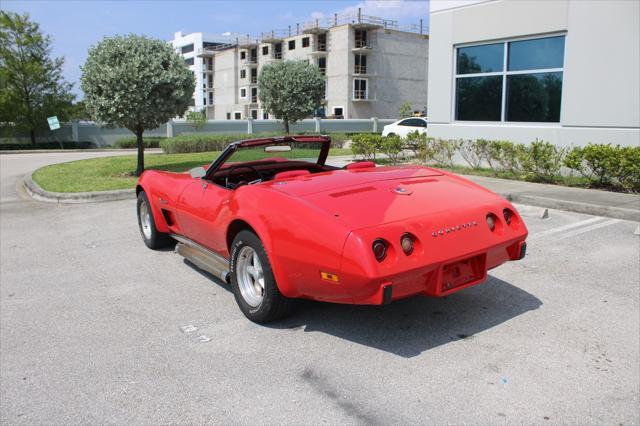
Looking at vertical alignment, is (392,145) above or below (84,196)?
above

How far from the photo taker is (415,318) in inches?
172

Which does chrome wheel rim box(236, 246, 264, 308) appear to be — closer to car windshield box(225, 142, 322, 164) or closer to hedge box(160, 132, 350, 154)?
car windshield box(225, 142, 322, 164)

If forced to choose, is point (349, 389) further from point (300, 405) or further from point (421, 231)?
point (421, 231)

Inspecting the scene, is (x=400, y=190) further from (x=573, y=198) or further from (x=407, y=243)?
(x=573, y=198)

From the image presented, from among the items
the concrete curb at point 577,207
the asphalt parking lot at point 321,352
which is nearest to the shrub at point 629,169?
the concrete curb at point 577,207

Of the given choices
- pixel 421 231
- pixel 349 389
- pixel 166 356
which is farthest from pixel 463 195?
pixel 166 356

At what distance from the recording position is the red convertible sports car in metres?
3.49

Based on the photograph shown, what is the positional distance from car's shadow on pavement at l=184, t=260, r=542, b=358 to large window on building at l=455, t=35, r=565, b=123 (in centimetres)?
853

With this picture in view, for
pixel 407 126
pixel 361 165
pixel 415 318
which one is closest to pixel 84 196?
pixel 361 165

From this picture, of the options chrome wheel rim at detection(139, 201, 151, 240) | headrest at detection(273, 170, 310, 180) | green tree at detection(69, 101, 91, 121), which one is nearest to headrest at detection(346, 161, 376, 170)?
headrest at detection(273, 170, 310, 180)

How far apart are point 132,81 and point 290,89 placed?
51.0ft

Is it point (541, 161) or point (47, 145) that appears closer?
point (541, 161)

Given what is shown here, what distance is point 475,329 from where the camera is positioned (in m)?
4.14

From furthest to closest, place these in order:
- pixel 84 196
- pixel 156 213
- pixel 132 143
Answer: pixel 132 143, pixel 84 196, pixel 156 213
